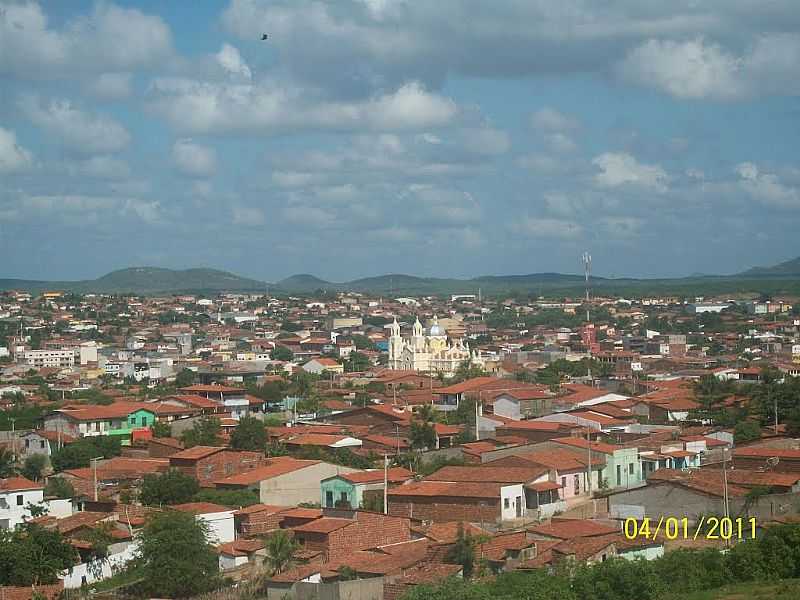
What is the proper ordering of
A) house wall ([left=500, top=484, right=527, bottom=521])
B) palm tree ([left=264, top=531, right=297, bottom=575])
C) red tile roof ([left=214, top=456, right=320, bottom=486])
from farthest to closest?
red tile roof ([left=214, top=456, right=320, bottom=486]), house wall ([left=500, top=484, right=527, bottom=521]), palm tree ([left=264, top=531, right=297, bottom=575])

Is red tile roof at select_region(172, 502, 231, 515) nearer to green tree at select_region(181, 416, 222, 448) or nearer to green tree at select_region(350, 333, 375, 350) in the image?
green tree at select_region(181, 416, 222, 448)

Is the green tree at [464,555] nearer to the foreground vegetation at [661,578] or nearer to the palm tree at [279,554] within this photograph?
the foreground vegetation at [661,578]

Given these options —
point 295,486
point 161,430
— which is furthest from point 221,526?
point 161,430

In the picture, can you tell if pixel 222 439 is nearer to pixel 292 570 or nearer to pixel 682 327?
pixel 292 570

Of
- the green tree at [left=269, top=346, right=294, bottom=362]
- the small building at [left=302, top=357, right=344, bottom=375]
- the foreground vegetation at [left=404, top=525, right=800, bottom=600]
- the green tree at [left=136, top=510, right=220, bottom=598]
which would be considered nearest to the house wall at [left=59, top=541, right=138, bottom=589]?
the green tree at [left=136, top=510, right=220, bottom=598]

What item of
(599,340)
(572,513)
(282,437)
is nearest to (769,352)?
(599,340)

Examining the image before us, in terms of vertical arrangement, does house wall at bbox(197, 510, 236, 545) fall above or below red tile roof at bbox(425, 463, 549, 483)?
below
